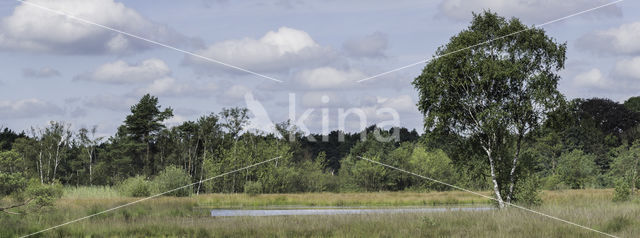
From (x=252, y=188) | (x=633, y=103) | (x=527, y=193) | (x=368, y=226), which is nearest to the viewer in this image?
(x=368, y=226)

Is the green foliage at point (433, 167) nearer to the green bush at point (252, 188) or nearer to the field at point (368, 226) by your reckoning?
the green bush at point (252, 188)

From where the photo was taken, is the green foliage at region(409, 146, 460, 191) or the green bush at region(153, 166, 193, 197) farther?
the green foliage at region(409, 146, 460, 191)

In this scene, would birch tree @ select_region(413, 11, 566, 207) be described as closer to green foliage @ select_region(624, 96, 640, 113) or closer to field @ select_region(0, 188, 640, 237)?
field @ select_region(0, 188, 640, 237)

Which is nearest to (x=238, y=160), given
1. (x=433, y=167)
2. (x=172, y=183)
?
(x=172, y=183)

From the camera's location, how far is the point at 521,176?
105 feet

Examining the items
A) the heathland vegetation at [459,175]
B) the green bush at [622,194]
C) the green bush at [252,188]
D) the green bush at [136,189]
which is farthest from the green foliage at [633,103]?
the green bush at [136,189]

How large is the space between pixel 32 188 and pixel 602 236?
67.2 ft

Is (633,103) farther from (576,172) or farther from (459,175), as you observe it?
(459,175)

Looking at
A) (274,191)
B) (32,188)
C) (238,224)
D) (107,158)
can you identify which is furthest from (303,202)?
(107,158)

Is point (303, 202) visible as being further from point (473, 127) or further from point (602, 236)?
point (602, 236)

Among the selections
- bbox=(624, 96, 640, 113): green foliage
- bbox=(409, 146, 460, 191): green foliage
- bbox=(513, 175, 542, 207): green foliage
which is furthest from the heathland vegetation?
bbox=(624, 96, 640, 113): green foliage

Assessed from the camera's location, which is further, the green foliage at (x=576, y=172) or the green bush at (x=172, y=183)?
the green foliage at (x=576, y=172)

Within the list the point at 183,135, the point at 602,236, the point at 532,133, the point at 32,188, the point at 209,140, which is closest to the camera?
the point at 602,236

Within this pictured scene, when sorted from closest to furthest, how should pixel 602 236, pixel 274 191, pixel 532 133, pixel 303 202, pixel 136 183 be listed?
pixel 602 236
pixel 532 133
pixel 136 183
pixel 303 202
pixel 274 191
